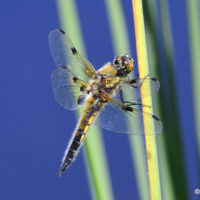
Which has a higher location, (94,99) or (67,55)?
(67,55)

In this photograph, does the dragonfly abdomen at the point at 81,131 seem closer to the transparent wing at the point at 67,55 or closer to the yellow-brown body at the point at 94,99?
the yellow-brown body at the point at 94,99

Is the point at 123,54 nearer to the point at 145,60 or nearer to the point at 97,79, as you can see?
the point at 97,79

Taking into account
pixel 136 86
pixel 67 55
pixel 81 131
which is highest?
pixel 67 55

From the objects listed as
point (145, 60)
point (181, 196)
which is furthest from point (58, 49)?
point (181, 196)

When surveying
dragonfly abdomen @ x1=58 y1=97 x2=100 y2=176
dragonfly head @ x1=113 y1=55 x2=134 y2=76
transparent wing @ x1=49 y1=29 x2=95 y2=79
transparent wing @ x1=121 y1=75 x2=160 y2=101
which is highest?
transparent wing @ x1=49 y1=29 x2=95 y2=79

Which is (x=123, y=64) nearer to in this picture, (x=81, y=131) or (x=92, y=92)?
(x=92, y=92)

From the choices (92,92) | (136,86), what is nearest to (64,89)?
(92,92)

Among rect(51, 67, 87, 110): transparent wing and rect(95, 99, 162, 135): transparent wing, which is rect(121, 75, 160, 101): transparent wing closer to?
rect(95, 99, 162, 135): transparent wing

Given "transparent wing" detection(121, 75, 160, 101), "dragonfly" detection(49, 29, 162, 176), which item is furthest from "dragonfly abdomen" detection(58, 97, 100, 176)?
"transparent wing" detection(121, 75, 160, 101)

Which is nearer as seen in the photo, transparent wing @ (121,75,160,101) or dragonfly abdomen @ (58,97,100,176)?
transparent wing @ (121,75,160,101)
